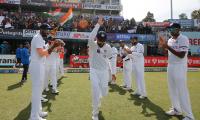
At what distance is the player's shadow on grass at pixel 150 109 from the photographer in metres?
8.47

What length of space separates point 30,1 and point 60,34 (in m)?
16.7

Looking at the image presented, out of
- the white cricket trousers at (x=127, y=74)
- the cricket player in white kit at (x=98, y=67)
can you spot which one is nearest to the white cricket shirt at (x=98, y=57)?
the cricket player in white kit at (x=98, y=67)

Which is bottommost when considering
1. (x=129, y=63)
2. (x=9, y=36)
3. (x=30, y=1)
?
(x=129, y=63)

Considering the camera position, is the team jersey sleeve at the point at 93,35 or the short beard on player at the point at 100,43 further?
the short beard on player at the point at 100,43

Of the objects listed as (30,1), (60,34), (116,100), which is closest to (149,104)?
(116,100)

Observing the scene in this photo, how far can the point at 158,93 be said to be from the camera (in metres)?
12.6

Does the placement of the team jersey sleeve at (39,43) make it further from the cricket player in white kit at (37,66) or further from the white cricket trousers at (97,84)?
the white cricket trousers at (97,84)

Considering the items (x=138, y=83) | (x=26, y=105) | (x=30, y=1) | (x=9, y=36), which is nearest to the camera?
(x=26, y=105)

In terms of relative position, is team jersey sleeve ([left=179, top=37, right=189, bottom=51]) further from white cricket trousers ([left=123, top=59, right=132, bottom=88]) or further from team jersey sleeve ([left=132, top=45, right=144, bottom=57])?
white cricket trousers ([left=123, top=59, right=132, bottom=88])

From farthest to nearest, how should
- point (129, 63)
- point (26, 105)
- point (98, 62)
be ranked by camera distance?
point (129, 63) < point (26, 105) < point (98, 62)

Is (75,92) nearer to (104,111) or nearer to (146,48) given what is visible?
(104,111)

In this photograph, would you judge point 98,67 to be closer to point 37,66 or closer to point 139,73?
point 37,66

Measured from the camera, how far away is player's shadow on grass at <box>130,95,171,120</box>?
27.8 feet

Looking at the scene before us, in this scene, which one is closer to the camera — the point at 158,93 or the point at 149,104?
the point at 149,104
